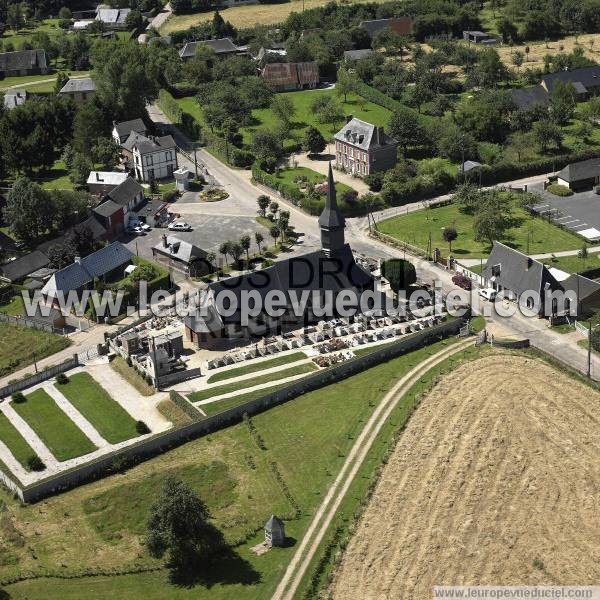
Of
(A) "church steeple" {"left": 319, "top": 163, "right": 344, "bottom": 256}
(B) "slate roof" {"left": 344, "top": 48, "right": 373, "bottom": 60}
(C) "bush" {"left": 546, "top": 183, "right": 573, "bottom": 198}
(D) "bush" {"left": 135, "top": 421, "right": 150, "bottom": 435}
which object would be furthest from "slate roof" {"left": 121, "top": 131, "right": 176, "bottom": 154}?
(D) "bush" {"left": 135, "top": 421, "right": 150, "bottom": 435}

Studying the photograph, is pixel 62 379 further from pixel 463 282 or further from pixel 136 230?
pixel 463 282

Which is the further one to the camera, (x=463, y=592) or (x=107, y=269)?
(x=107, y=269)

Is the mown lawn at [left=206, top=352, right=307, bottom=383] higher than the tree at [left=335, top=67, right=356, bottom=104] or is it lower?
lower

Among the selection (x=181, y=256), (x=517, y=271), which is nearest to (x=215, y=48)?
(x=181, y=256)

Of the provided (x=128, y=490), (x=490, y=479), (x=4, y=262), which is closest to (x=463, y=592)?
(x=490, y=479)

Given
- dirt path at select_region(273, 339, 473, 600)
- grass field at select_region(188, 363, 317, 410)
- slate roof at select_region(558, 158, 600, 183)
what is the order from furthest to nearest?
slate roof at select_region(558, 158, 600, 183), grass field at select_region(188, 363, 317, 410), dirt path at select_region(273, 339, 473, 600)

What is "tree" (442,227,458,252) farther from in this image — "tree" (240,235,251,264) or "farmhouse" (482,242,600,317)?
"tree" (240,235,251,264)

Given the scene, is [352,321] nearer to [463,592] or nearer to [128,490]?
[128,490]
